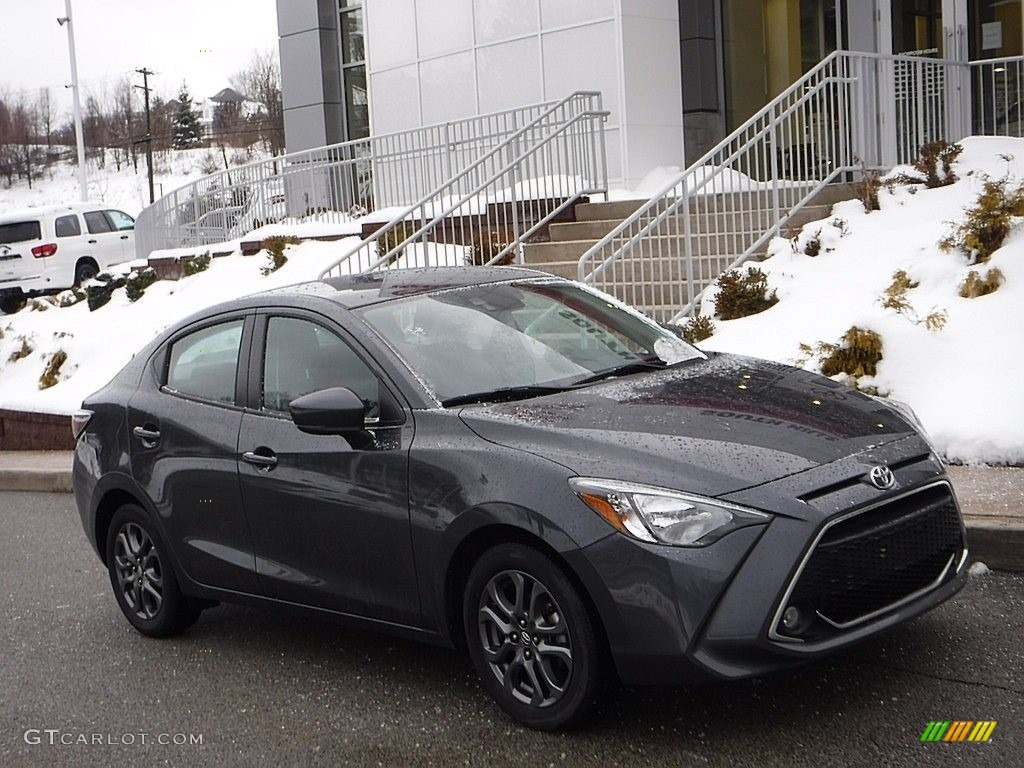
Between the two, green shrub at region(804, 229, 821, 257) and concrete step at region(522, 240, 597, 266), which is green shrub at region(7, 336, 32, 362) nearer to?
concrete step at region(522, 240, 597, 266)

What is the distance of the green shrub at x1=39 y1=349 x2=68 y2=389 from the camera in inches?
627

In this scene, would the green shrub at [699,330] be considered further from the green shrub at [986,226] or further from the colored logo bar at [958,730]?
the colored logo bar at [958,730]

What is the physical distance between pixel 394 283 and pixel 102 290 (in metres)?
15.3

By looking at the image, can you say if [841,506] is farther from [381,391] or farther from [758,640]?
[381,391]

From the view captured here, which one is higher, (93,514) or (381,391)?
(381,391)

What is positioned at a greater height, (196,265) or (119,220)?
(119,220)

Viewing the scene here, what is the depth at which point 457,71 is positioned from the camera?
67.3 ft

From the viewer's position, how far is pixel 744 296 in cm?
1102

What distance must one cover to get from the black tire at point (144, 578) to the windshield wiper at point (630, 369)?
2270 mm

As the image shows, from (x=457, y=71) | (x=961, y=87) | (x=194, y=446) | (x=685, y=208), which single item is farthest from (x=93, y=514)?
(x=457, y=71)

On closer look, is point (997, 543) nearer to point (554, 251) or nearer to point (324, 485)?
point (324, 485)

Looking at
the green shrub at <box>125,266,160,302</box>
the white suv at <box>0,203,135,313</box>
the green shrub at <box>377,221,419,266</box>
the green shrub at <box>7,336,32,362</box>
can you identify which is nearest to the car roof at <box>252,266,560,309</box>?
the green shrub at <box>377,221,419,266</box>

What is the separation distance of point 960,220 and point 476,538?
25.1ft

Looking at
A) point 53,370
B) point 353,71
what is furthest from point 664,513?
point 353,71
